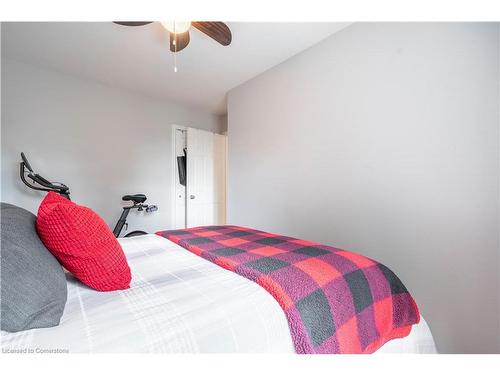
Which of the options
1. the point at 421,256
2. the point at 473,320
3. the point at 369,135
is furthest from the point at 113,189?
the point at 473,320

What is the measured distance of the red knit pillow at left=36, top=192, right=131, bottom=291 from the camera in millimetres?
703

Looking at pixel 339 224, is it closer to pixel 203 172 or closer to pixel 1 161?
pixel 203 172

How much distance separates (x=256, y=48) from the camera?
224 centimetres

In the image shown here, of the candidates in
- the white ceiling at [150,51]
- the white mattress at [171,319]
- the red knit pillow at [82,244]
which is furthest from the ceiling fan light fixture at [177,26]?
the white mattress at [171,319]

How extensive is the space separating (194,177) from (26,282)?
3149 mm

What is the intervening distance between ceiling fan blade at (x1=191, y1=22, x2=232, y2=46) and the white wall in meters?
2.15

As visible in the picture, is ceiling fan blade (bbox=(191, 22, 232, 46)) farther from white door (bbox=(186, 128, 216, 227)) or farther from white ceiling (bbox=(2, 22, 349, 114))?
white door (bbox=(186, 128, 216, 227))

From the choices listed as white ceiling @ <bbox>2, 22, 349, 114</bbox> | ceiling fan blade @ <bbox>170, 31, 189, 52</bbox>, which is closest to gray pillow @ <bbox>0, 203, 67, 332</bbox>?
ceiling fan blade @ <bbox>170, 31, 189, 52</bbox>

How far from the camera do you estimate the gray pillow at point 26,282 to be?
1.74 ft

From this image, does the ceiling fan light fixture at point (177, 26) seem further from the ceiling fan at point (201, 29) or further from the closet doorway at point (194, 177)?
the closet doorway at point (194, 177)

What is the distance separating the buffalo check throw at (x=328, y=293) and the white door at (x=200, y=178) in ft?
8.14

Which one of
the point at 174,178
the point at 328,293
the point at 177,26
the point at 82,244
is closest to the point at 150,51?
the point at 177,26

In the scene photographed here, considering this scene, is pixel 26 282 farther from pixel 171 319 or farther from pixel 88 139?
pixel 88 139

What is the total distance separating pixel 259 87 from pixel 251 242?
2133 millimetres
